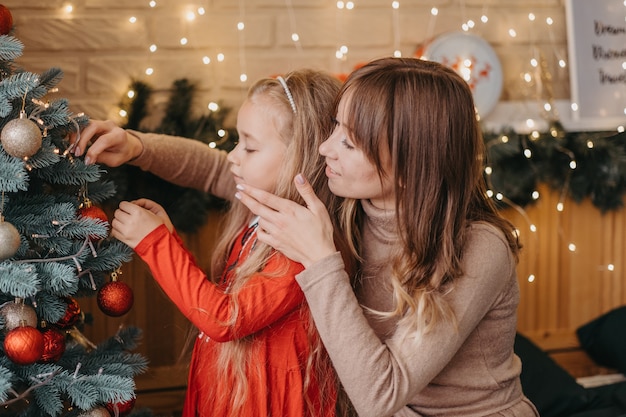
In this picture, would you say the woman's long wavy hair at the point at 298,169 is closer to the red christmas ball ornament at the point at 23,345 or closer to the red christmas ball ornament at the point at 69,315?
the red christmas ball ornament at the point at 69,315

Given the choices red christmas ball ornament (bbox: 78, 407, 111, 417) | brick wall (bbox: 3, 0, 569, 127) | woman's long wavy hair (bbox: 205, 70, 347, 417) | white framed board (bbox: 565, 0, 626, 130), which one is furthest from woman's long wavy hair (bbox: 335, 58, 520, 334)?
white framed board (bbox: 565, 0, 626, 130)

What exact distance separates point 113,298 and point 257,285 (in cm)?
26

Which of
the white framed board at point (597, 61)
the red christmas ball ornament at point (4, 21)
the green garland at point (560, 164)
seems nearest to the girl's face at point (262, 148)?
the red christmas ball ornament at point (4, 21)

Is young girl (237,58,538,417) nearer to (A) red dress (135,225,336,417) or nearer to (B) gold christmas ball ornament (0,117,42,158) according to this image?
(A) red dress (135,225,336,417)

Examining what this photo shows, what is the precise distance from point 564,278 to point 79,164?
1.74 meters

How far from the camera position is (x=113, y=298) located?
1.31m

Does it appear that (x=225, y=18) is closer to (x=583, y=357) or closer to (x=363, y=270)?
(x=363, y=270)

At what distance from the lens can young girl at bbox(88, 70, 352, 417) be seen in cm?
138

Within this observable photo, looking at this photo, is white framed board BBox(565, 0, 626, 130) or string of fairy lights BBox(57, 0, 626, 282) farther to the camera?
white framed board BBox(565, 0, 626, 130)

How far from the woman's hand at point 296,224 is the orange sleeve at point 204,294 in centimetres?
9

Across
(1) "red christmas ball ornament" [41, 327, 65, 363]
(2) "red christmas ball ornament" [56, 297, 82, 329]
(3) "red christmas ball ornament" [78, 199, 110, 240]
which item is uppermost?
(3) "red christmas ball ornament" [78, 199, 110, 240]

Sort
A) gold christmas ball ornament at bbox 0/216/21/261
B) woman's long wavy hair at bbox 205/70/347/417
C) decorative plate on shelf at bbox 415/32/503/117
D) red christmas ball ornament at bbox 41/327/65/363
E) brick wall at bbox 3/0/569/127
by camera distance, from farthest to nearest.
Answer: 1. decorative plate on shelf at bbox 415/32/503/117
2. brick wall at bbox 3/0/569/127
3. woman's long wavy hair at bbox 205/70/347/417
4. red christmas ball ornament at bbox 41/327/65/363
5. gold christmas ball ornament at bbox 0/216/21/261

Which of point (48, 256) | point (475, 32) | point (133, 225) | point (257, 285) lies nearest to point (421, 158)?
point (257, 285)

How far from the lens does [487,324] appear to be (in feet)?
4.79
